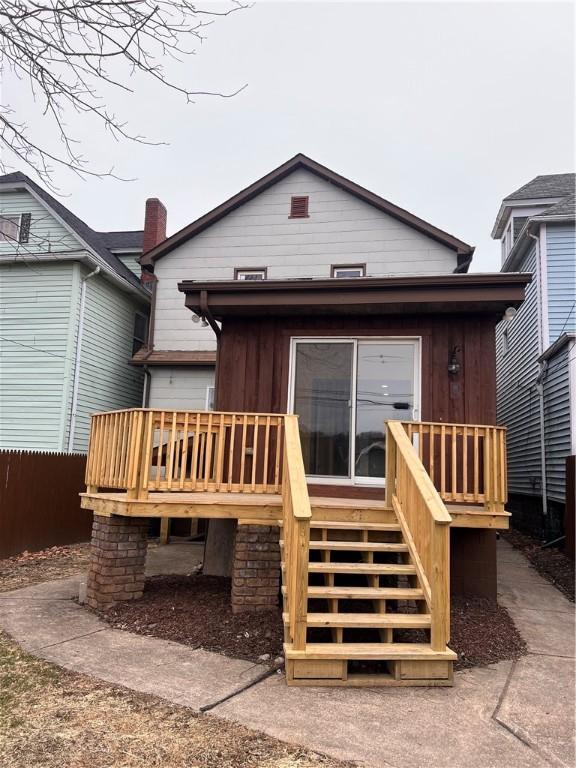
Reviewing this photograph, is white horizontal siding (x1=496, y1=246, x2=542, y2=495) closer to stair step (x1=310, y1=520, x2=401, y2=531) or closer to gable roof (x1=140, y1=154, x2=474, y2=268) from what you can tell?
gable roof (x1=140, y1=154, x2=474, y2=268)

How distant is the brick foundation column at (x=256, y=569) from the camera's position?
5180mm

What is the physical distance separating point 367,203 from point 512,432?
667cm

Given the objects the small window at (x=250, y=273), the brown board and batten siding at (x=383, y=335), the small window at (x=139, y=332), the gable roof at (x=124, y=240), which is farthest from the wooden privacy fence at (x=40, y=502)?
the gable roof at (x=124, y=240)

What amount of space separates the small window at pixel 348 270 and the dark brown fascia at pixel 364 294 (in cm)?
542

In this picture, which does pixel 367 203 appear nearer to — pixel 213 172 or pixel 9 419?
pixel 213 172

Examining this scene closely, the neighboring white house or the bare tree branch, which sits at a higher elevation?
the neighboring white house

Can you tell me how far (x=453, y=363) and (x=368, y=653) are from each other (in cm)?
377

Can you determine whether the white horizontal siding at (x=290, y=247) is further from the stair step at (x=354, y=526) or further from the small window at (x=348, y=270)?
the stair step at (x=354, y=526)

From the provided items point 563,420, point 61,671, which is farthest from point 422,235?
point 61,671

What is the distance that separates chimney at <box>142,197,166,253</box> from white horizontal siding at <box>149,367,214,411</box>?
4.12 m

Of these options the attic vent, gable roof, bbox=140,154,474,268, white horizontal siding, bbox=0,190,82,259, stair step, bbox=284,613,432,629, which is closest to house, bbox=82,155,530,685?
stair step, bbox=284,613,432,629

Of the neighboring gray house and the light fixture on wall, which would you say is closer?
the light fixture on wall

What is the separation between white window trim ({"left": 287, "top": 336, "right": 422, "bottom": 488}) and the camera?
6668 mm

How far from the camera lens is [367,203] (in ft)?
39.7
